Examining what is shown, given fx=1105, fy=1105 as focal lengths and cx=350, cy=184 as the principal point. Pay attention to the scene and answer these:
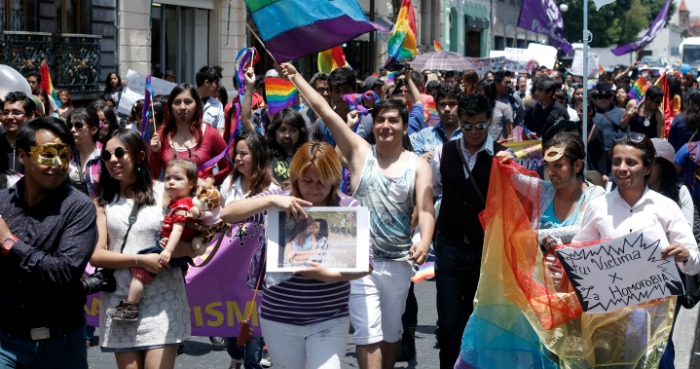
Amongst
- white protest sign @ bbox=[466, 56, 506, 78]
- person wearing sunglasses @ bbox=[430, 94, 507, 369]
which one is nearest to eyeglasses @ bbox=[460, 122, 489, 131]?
person wearing sunglasses @ bbox=[430, 94, 507, 369]

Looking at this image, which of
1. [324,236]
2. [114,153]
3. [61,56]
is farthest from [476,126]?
[61,56]

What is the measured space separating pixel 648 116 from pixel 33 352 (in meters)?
9.65

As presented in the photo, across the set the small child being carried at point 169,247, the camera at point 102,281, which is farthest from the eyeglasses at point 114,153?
the camera at point 102,281

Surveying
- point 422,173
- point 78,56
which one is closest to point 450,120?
point 422,173

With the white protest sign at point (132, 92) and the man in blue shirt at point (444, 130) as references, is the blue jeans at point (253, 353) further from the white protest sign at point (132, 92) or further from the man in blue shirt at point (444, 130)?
the white protest sign at point (132, 92)

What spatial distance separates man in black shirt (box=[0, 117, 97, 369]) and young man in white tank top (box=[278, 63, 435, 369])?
1.64 metres

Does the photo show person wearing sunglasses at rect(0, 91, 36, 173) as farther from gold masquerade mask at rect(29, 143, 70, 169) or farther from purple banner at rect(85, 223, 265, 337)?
gold masquerade mask at rect(29, 143, 70, 169)

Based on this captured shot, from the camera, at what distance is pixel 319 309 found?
5.06 meters

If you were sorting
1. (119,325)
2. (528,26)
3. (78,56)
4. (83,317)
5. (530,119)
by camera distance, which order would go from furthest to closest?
(528,26), (78,56), (530,119), (119,325), (83,317)

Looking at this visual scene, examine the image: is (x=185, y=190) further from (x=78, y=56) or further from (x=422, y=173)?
(x=78, y=56)

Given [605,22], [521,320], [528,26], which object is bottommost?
[521,320]

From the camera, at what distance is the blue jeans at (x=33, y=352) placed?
181 inches

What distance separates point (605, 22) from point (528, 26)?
6051 centimetres

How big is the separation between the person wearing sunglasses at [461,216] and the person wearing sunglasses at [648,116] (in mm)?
6771
